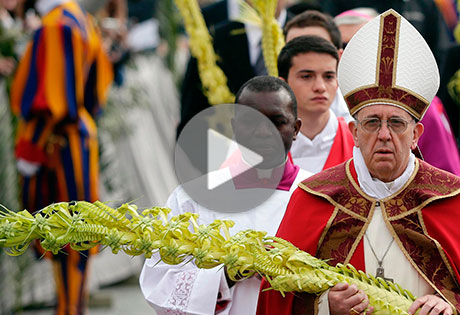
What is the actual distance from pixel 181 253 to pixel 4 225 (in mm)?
623

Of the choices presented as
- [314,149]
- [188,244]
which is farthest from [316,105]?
[188,244]

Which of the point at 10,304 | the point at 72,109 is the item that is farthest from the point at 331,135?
the point at 10,304

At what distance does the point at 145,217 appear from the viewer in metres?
4.17

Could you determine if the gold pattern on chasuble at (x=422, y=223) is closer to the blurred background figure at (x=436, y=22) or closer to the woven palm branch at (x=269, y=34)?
the woven palm branch at (x=269, y=34)

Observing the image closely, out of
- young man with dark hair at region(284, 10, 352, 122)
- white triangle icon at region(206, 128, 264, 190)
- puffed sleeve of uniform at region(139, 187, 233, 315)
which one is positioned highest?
young man with dark hair at region(284, 10, 352, 122)

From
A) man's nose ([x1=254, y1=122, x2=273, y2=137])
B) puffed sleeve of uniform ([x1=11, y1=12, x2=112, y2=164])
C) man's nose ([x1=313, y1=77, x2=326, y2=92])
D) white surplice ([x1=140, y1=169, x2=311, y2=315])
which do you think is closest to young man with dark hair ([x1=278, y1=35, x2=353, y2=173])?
man's nose ([x1=313, y1=77, x2=326, y2=92])

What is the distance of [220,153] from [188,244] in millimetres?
1394

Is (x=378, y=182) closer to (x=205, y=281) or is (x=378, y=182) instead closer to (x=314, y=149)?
(x=205, y=281)

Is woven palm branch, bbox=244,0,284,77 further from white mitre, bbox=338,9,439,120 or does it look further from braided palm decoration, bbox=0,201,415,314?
braided palm decoration, bbox=0,201,415,314

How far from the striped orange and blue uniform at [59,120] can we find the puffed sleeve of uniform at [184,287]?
3794 mm

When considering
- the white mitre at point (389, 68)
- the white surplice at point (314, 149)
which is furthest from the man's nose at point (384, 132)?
the white surplice at point (314, 149)

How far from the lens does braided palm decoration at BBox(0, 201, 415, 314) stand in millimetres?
4082

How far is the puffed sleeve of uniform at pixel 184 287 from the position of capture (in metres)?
4.90

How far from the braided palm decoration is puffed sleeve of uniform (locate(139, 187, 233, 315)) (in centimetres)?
72
